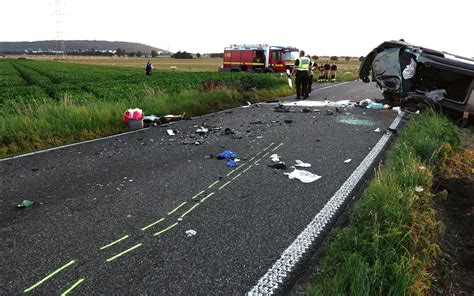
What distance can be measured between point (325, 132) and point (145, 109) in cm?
463

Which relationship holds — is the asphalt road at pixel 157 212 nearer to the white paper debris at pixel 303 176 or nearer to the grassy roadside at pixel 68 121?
the white paper debris at pixel 303 176

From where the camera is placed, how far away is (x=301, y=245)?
2957 mm

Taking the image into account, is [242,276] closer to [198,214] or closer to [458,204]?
[198,214]

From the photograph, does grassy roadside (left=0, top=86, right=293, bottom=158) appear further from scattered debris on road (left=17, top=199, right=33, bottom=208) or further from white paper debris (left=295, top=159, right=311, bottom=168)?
white paper debris (left=295, top=159, right=311, bottom=168)

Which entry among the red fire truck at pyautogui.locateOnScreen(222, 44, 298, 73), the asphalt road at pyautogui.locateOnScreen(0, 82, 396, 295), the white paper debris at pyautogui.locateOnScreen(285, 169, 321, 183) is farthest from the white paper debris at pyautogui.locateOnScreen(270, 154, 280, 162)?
the red fire truck at pyautogui.locateOnScreen(222, 44, 298, 73)

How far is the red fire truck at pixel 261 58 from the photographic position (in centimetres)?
3019

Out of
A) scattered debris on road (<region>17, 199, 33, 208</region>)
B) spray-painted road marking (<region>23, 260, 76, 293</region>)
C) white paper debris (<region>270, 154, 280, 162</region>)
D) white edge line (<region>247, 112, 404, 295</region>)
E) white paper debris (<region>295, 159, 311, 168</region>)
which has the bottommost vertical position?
scattered debris on road (<region>17, 199, 33, 208</region>)

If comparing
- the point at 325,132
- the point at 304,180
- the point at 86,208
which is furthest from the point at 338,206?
the point at 325,132

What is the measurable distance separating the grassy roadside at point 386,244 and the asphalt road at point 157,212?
0.48 meters

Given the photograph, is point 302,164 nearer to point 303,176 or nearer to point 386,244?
point 303,176

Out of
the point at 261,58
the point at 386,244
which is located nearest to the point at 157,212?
the point at 386,244

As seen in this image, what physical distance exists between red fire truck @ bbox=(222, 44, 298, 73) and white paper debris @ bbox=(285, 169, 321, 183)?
2580 cm

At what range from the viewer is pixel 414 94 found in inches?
374

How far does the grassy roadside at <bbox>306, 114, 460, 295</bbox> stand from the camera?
2.21 meters
